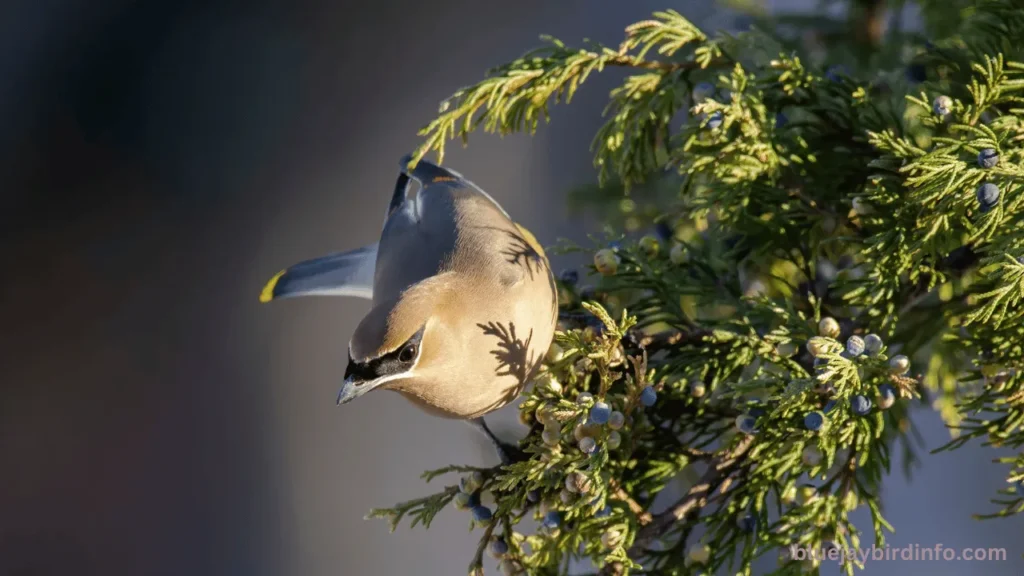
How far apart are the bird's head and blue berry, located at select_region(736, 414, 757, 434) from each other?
0.25 meters

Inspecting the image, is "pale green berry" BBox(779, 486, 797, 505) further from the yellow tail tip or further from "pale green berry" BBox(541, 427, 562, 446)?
the yellow tail tip

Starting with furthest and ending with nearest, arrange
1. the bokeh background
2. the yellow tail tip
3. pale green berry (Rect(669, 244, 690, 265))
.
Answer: the bokeh background < the yellow tail tip < pale green berry (Rect(669, 244, 690, 265))

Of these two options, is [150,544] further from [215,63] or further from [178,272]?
[215,63]

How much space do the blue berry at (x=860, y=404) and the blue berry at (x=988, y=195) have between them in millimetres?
166

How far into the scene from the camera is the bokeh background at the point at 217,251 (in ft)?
7.53

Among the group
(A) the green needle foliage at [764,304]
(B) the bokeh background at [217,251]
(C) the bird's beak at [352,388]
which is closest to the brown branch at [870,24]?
(A) the green needle foliage at [764,304]

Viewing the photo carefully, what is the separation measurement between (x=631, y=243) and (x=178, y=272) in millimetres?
2037

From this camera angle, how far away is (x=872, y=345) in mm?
675

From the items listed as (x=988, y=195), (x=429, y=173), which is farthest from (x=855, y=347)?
(x=429, y=173)

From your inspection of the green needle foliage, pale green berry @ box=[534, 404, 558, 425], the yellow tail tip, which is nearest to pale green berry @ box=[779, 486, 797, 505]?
the green needle foliage

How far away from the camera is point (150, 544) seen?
2.26 meters

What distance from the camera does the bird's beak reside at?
2.21ft

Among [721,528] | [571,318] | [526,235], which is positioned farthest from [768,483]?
[526,235]

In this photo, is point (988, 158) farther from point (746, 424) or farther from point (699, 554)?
point (699, 554)
